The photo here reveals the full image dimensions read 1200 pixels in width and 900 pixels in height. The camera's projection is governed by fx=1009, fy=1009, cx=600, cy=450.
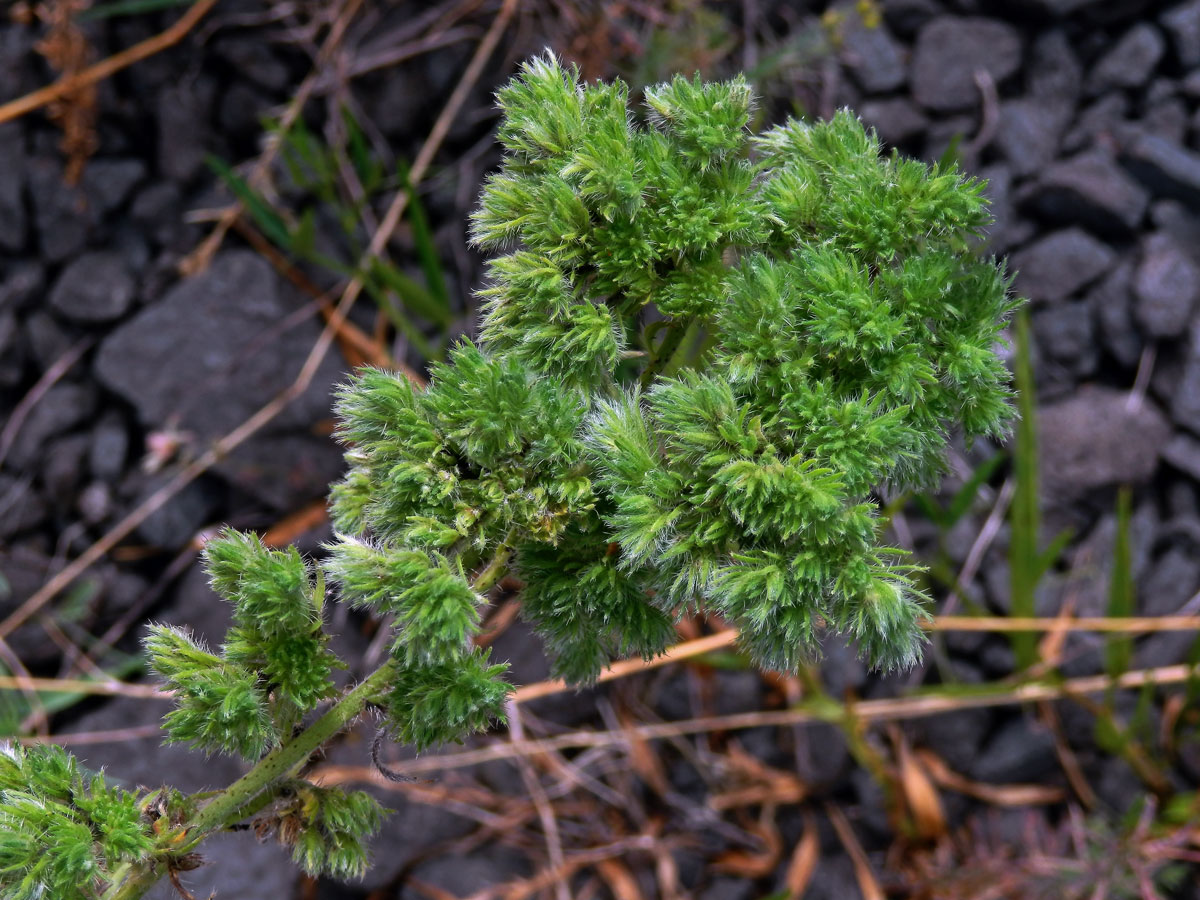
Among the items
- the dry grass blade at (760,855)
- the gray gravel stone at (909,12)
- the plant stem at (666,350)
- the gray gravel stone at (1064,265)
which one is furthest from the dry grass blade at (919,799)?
the gray gravel stone at (909,12)

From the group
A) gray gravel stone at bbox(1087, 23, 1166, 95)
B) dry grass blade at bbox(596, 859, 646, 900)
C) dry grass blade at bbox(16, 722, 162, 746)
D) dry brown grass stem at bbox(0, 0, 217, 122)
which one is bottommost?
dry grass blade at bbox(596, 859, 646, 900)

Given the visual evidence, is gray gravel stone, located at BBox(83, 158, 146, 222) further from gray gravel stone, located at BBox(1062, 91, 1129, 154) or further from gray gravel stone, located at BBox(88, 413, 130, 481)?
gray gravel stone, located at BBox(1062, 91, 1129, 154)

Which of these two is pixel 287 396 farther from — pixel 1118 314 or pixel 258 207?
pixel 1118 314

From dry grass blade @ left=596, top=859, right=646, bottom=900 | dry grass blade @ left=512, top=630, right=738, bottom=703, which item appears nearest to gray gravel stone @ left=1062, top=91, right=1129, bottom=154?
dry grass blade @ left=512, top=630, right=738, bottom=703

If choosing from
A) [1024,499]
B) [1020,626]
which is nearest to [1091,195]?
[1024,499]

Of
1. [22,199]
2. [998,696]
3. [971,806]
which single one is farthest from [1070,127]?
[22,199]

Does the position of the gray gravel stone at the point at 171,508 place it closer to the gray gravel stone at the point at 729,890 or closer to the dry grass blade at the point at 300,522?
the dry grass blade at the point at 300,522
